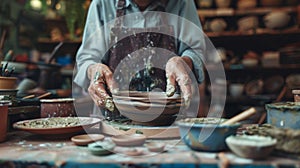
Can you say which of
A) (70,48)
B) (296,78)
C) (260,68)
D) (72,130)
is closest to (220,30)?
(260,68)

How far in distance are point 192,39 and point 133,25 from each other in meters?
0.33

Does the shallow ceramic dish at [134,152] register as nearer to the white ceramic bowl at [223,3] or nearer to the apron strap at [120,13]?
the apron strap at [120,13]

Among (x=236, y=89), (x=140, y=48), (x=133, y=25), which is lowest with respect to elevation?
(x=236, y=89)

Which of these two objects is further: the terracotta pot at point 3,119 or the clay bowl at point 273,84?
the clay bowl at point 273,84

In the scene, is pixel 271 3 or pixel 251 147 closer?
pixel 251 147

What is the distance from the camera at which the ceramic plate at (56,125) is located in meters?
1.00

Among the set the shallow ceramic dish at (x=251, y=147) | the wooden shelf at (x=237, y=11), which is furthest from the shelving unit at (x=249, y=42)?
the shallow ceramic dish at (x=251, y=147)

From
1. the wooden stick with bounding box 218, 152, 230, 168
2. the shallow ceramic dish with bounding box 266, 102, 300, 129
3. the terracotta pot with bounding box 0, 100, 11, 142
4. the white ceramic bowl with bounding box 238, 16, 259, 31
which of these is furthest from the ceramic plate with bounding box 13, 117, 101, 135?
the white ceramic bowl with bounding box 238, 16, 259, 31

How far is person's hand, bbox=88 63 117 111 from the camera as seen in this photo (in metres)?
1.18

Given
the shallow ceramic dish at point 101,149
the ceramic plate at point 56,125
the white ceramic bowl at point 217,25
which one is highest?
the white ceramic bowl at point 217,25

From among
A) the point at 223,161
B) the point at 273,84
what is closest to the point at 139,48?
the point at 223,161

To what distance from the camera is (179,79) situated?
47.1 inches

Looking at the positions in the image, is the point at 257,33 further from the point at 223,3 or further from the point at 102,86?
the point at 102,86

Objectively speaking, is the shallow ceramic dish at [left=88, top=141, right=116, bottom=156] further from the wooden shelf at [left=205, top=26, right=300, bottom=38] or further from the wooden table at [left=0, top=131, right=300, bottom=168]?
the wooden shelf at [left=205, top=26, right=300, bottom=38]
